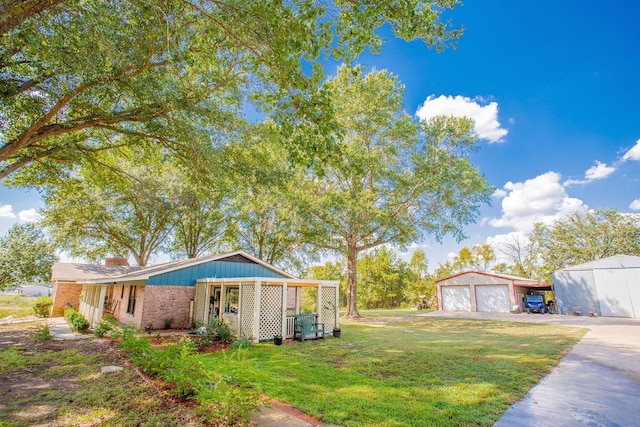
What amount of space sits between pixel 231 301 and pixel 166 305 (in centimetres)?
301

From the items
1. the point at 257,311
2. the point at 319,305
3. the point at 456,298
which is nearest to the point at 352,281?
the point at 319,305

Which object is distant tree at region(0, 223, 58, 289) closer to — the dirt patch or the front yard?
the front yard

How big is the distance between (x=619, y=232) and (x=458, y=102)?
33.0 m

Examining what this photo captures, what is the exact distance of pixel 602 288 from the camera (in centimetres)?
2066

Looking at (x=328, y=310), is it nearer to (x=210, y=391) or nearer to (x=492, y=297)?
(x=210, y=391)

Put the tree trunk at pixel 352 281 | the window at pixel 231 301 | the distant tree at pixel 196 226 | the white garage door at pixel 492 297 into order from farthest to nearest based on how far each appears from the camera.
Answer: the white garage door at pixel 492 297, the distant tree at pixel 196 226, the tree trunk at pixel 352 281, the window at pixel 231 301

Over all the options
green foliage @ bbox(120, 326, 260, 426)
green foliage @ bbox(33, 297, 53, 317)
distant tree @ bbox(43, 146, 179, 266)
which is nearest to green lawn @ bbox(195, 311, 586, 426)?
green foliage @ bbox(120, 326, 260, 426)

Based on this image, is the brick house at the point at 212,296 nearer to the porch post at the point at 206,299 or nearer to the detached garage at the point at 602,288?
the porch post at the point at 206,299

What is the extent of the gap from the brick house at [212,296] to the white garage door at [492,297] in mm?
17246

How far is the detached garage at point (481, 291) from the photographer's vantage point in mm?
24484

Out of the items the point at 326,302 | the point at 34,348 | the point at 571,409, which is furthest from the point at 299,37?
the point at 34,348

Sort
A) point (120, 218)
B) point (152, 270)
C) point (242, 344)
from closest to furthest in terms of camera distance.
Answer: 1. point (242, 344)
2. point (152, 270)
3. point (120, 218)

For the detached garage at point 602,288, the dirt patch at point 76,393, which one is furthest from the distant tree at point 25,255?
the detached garage at point 602,288

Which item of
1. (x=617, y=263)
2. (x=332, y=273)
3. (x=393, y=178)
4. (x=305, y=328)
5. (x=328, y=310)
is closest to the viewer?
(x=305, y=328)
